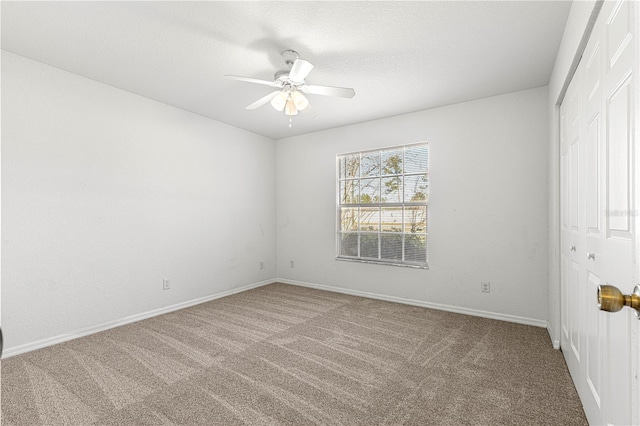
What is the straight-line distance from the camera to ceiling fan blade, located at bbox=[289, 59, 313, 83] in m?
2.20

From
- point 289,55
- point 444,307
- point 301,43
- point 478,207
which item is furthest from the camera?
point 444,307

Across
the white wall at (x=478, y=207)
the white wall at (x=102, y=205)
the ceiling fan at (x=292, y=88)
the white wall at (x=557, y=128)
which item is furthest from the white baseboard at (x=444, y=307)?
the ceiling fan at (x=292, y=88)

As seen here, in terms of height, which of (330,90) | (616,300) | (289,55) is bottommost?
(616,300)

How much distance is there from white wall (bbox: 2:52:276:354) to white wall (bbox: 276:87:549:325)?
75.7 inches

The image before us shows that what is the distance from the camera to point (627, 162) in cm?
108

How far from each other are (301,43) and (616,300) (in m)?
2.45

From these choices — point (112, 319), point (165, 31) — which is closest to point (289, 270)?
point (112, 319)

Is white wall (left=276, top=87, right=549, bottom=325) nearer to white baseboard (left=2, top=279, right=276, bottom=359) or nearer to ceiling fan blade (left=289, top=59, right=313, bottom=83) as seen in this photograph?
white baseboard (left=2, top=279, right=276, bottom=359)

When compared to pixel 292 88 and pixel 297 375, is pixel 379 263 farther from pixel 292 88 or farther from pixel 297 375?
pixel 292 88

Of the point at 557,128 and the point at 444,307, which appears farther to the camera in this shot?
the point at 444,307

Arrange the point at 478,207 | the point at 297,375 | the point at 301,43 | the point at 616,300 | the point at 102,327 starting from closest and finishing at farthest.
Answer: the point at 616,300 < the point at 297,375 < the point at 301,43 < the point at 102,327 < the point at 478,207

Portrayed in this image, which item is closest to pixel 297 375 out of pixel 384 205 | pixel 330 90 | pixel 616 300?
pixel 616 300

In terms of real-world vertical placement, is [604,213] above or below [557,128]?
below

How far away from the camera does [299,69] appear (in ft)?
7.43
